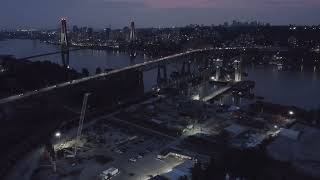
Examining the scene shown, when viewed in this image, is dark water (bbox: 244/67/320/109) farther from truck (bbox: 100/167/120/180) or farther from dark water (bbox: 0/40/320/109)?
truck (bbox: 100/167/120/180)

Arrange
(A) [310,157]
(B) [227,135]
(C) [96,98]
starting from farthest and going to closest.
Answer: (C) [96,98] → (B) [227,135] → (A) [310,157]

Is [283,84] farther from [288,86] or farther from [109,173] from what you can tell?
[109,173]

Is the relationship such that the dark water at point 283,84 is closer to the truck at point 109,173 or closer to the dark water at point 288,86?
the dark water at point 288,86

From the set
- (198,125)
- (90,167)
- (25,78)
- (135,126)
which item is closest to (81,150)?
(90,167)

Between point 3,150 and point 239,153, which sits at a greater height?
point 239,153

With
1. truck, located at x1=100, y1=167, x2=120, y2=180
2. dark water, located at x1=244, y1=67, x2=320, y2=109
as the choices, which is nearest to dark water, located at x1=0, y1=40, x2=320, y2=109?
dark water, located at x1=244, y1=67, x2=320, y2=109

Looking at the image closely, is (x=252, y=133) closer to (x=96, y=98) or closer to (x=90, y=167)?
(x=90, y=167)

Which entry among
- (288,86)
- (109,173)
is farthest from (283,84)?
(109,173)

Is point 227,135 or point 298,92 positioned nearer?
point 227,135

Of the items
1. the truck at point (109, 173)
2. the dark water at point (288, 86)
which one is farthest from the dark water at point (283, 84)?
the truck at point (109, 173)
